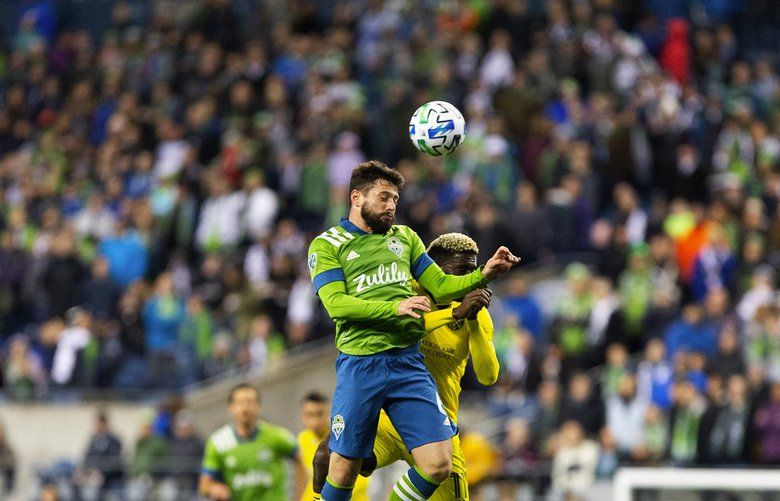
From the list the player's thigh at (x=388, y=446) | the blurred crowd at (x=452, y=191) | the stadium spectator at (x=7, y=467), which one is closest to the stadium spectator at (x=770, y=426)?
the blurred crowd at (x=452, y=191)

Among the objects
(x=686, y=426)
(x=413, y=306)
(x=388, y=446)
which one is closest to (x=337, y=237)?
(x=413, y=306)

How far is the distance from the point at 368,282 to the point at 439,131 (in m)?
1.14

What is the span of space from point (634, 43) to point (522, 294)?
19.3ft

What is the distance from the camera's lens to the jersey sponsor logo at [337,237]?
9.94 m

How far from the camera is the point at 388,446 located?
10.5 metres

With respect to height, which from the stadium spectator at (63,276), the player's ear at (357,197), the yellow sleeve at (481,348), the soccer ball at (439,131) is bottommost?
the yellow sleeve at (481,348)

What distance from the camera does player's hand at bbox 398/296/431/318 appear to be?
30.7 ft

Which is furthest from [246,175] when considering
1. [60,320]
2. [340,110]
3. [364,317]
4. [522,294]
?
[364,317]

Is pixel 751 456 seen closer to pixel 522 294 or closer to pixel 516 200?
pixel 522 294

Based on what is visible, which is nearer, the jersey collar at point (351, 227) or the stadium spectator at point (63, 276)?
the jersey collar at point (351, 227)

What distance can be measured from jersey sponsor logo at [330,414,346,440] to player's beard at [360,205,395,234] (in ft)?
3.86

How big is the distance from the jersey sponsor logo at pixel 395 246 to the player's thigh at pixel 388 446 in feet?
3.73

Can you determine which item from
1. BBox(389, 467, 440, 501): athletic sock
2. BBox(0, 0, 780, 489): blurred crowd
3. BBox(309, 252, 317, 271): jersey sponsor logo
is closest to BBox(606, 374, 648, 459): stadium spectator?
BBox(0, 0, 780, 489): blurred crowd

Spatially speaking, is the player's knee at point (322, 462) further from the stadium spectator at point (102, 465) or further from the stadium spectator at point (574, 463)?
the stadium spectator at point (102, 465)
